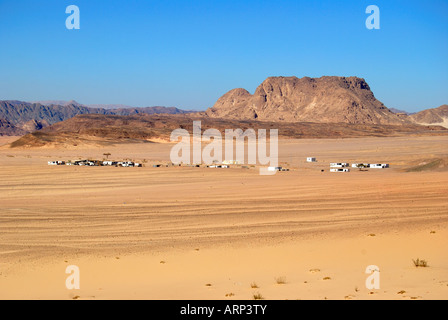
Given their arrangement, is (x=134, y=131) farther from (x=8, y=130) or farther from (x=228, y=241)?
(x=8, y=130)

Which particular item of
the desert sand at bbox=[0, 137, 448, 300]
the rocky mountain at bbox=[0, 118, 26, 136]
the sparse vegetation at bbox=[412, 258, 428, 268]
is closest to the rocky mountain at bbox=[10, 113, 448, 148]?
the rocky mountain at bbox=[0, 118, 26, 136]

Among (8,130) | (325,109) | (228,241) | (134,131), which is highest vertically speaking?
(325,109)

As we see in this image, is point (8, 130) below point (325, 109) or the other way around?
below

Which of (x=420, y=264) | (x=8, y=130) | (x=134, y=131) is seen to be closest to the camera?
(x=420, y=264)

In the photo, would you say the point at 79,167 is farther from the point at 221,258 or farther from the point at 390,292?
the point at 390,292

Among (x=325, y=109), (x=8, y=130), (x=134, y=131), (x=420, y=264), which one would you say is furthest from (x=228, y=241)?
(x=8, y=130)

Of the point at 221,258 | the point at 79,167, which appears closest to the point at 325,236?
the point at 221,258

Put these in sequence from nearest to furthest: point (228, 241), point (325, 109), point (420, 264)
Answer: point (420, 264)
point (228, 241)
point (325, 109)

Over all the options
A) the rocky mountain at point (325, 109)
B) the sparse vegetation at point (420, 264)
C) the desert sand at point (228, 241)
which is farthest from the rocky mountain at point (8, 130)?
the sparse vegetation at point (420, 264)
